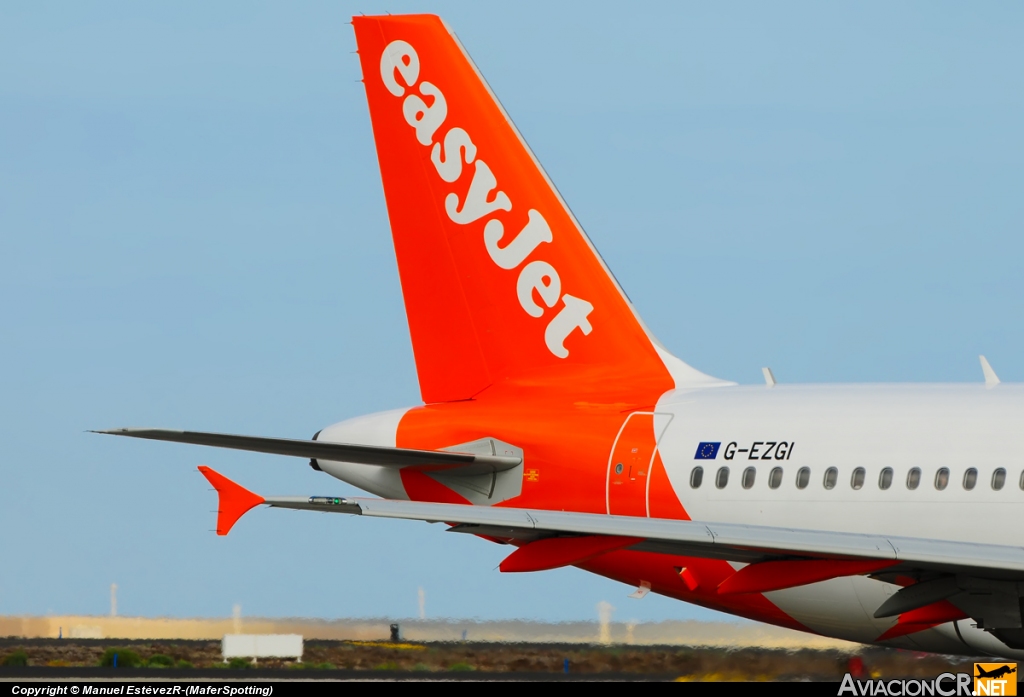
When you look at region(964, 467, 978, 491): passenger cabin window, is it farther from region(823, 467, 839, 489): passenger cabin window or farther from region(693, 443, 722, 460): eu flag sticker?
region(693, 443, 722, 460): eu flag sticker

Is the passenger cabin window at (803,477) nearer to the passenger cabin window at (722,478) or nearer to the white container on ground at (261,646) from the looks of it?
the passenger cabin window at (722,478)

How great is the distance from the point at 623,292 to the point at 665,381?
164 centimetres

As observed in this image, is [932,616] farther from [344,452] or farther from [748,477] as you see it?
[344,452]

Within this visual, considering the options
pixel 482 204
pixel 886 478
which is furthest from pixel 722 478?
pixel 482 204

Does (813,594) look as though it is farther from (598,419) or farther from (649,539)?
(649,539)

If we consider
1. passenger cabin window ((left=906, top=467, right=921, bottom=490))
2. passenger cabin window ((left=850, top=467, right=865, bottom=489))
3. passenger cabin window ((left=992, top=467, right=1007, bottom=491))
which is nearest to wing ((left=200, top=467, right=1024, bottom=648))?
passenger cabin window ((left=992, top=467, right=1007, bottom=491))

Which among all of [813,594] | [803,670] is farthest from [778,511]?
[803,670]

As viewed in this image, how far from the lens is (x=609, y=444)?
19906 millimetres

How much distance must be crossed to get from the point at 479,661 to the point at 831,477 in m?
7.97

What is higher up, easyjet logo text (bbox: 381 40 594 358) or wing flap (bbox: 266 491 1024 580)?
easyjet logo text (bbox: 381 40 594 358)

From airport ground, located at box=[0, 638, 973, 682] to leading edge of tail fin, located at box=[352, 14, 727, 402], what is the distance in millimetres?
3871

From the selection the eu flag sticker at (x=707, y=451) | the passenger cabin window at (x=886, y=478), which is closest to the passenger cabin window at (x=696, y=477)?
the eu flag sticker at (x=707, y=451)

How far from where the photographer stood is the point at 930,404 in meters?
17.7

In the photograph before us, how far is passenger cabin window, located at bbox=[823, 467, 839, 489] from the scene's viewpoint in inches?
699
